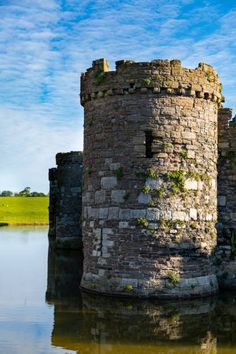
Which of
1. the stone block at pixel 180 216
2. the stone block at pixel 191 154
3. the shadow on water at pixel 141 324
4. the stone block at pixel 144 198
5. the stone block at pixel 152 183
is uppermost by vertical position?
the stone block at pixel 191 154

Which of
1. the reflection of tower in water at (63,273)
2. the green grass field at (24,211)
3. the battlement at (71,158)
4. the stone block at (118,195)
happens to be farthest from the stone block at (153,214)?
the green grass field at (24,211)

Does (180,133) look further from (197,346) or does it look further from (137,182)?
(197,346)

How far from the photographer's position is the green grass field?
179 ft

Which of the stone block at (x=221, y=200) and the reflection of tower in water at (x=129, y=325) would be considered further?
the stone block at (x=221, y=200)

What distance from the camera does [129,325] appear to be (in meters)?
11.2

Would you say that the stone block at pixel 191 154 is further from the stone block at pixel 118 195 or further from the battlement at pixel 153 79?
the stone block at pixel 118 195

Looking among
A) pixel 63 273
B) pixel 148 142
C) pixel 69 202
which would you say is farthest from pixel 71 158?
pixel 148 142

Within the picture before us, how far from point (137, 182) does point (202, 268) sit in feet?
9.45

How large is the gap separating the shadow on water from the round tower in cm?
67

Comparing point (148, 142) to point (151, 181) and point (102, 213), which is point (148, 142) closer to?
point (151, 181)


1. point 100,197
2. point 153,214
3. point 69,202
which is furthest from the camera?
point 69,202

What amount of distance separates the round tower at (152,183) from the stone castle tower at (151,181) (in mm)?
26

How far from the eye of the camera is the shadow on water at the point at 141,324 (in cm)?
977

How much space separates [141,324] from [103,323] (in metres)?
0.80
